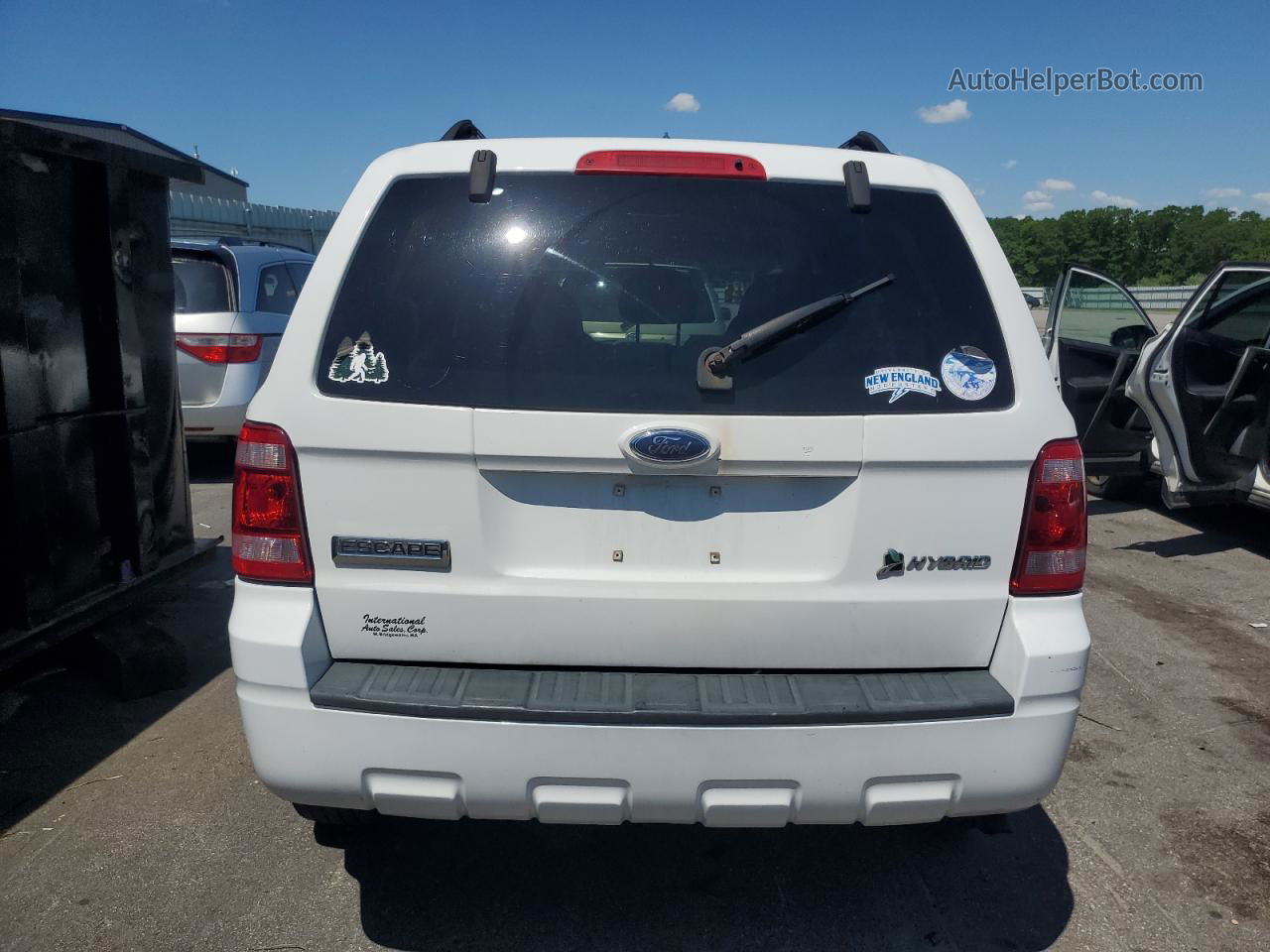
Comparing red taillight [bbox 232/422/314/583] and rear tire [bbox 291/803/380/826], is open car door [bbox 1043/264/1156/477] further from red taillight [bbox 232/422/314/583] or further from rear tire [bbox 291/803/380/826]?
red taillight [bbox 232/422/314/583]

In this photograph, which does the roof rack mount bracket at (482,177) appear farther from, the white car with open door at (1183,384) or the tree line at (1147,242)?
the tree line at (1147,242)

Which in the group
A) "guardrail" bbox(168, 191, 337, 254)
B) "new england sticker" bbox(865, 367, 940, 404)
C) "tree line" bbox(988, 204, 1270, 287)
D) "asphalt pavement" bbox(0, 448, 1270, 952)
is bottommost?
"asphalt pavement" bbox(0, 448, 1270, 952)

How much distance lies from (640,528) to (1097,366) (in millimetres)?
6007

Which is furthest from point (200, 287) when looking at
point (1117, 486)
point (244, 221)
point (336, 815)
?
point (244, 221)

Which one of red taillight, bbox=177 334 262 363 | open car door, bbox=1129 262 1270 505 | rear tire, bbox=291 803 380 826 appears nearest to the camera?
rear tire, bbox=291 803 380 826

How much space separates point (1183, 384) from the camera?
20.4ft

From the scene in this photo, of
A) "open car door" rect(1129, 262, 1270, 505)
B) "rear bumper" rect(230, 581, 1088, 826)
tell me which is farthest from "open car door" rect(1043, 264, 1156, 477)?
"rear bumper" rect(230, 581, 1088, 826)

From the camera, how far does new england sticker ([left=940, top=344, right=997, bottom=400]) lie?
2.30m

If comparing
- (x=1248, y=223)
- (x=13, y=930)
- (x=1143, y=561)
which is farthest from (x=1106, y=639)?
(x=1248, y=223)

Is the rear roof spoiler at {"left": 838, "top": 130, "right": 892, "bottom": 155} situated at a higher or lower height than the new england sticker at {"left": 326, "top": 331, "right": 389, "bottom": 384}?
higher

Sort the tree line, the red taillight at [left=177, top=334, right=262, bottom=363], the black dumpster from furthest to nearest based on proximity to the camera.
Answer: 1. the tree line
2. the red taillight at [left=177, top=334, right=262, bottom=363]
3. the black dumpster

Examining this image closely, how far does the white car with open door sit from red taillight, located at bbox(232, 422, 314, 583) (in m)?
5.73

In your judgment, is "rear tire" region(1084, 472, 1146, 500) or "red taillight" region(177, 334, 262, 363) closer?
"red taillight" region(177, 334, 262, 363)

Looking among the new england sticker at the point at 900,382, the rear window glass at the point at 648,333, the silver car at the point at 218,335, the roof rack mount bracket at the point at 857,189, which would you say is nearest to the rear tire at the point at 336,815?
the rear window glass at the point at 648,333
